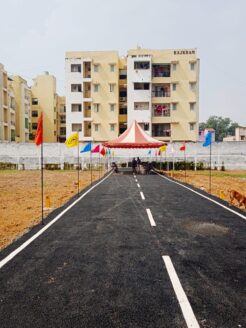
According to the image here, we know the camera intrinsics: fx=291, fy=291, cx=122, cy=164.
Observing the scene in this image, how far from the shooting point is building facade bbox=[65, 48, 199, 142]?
50500 mm

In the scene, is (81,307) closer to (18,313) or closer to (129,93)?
(18,313)

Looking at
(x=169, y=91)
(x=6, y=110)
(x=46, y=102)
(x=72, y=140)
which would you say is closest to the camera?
(x=72, y=140)

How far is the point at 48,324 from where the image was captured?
3811 millimetres

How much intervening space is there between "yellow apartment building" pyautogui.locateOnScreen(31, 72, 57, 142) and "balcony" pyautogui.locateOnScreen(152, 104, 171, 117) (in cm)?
2456

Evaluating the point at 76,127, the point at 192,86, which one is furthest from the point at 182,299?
the point at 192,86

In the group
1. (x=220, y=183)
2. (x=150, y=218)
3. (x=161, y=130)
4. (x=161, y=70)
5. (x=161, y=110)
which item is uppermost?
(x=161, y=70)

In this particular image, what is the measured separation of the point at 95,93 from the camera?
51.7 meters

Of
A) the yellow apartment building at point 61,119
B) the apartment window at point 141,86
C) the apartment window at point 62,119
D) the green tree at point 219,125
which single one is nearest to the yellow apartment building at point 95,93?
the apartment window at point 141,86

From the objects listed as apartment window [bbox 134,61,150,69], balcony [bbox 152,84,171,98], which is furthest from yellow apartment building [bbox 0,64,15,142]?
balcony [bbox 152,84,171,98]

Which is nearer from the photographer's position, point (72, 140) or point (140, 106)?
point (72, 140)

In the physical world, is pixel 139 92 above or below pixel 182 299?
above

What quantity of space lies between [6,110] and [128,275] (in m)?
56.5

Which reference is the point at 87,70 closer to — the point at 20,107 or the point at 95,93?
the point at 95,93

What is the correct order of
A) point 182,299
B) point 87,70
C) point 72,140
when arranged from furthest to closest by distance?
point 87,70
point 72,140
point 182,299
